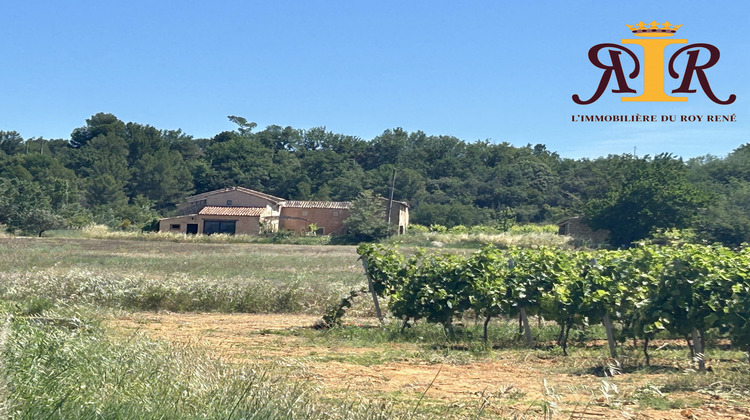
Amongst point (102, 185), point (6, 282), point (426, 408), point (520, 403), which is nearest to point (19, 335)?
point (426, 408)

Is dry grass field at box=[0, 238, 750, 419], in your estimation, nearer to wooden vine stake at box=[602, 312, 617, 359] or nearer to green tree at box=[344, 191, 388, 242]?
wooden vine stake at box=[602, 312, 617, 359]

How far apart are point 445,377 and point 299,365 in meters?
2.54

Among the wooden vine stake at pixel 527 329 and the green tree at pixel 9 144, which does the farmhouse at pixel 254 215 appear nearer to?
the green tree at pixel 9 144

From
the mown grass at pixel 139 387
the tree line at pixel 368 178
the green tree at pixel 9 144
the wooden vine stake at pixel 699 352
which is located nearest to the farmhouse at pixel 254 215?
the tree line at pixel 368 178

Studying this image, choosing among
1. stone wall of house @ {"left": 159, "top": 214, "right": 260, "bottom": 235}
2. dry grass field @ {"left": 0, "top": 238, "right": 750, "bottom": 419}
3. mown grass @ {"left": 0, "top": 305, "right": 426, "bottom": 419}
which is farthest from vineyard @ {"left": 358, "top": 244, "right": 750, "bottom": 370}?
stone wall of house @ {"left": 159, "top": 214, "right": 260, "bottom": 235}

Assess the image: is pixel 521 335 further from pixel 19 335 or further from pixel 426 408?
pixel 19 335

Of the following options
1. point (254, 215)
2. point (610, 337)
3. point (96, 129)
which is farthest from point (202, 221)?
point (610, 337)

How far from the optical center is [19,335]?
6.80 m

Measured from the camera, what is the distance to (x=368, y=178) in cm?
8331

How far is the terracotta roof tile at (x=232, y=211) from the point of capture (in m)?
61.4

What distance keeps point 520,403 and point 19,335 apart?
188 inches

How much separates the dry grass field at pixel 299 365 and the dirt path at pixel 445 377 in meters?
0.03

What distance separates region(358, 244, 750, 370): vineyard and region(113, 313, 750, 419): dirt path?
2.92ft

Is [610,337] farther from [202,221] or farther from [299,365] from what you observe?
[202,221]
